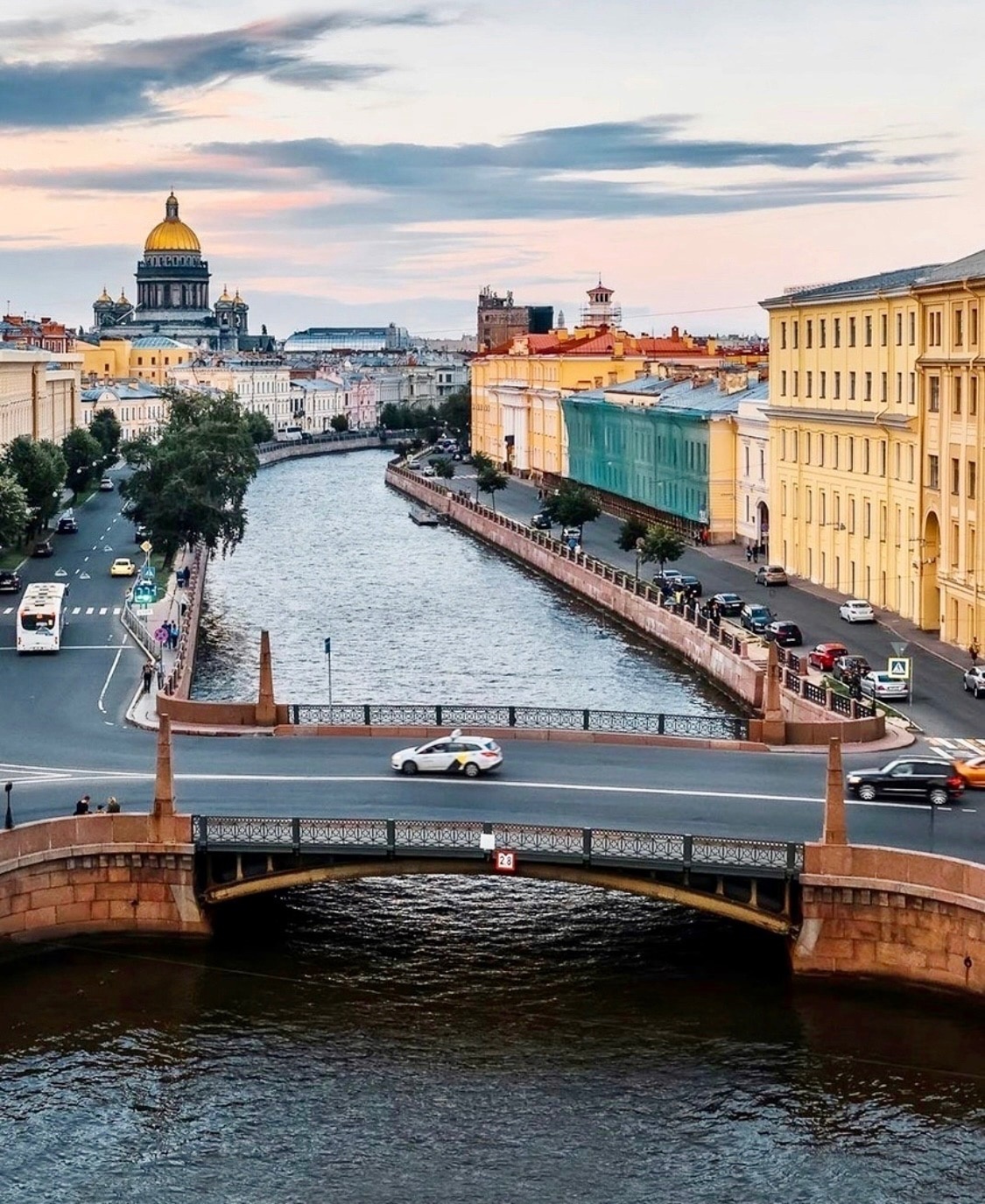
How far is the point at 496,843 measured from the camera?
97.0 ft

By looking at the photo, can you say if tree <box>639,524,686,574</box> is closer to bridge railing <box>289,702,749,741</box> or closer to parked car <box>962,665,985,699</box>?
parked car <box>962,665,985,699</box>

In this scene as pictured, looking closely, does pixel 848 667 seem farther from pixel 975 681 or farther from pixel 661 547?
pixel 661 547

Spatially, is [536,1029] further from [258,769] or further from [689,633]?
[689,633]

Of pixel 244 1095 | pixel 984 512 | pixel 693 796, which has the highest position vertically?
pixel 984 512

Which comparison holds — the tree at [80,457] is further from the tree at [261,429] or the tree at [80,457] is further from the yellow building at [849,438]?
the tree at [261,429]

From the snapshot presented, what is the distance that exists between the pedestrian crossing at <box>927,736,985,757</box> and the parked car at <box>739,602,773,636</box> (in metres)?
14.6

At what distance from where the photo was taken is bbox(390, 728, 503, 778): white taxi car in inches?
1363

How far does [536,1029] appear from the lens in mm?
28031

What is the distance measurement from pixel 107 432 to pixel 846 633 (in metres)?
92.0

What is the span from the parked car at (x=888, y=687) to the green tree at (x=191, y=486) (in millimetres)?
33535

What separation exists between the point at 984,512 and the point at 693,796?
1871 centimetres

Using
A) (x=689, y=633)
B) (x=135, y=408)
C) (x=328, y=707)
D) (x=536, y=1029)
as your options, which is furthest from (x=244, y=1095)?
(x=135, y=408)

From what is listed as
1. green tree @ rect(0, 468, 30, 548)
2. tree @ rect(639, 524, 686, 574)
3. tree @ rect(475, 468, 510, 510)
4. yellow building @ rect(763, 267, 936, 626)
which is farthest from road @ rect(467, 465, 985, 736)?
green tree @ rect(0, 468, 30, 548)

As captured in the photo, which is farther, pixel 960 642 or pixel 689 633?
pixel 689 633
